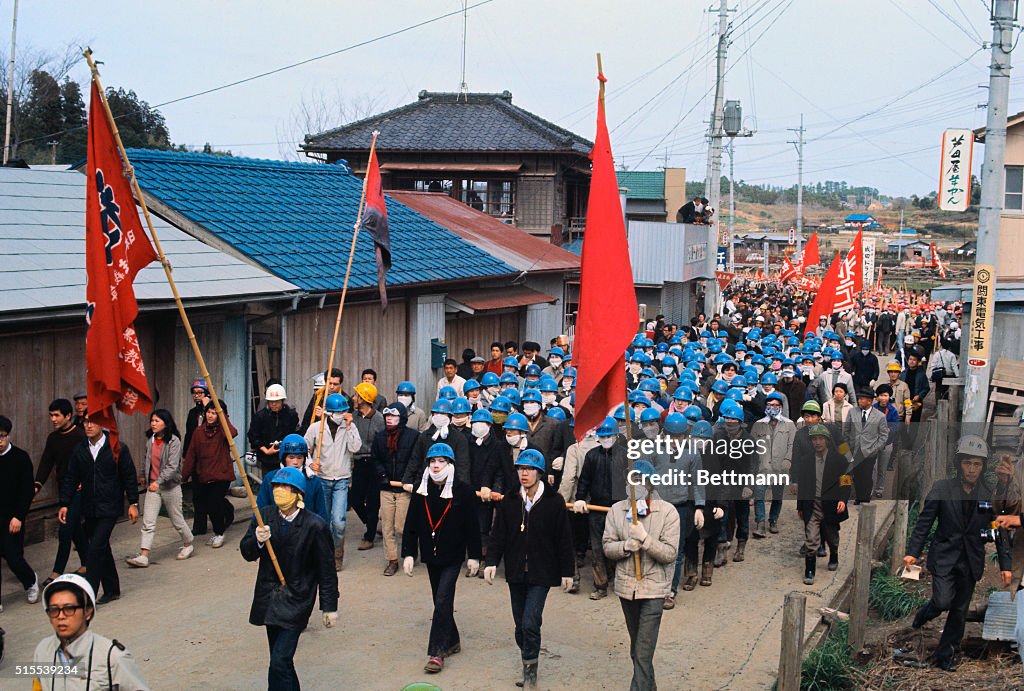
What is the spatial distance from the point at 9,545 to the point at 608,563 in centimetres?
585

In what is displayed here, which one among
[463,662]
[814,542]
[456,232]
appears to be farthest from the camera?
[456,232]

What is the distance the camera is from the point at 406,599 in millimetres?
10469

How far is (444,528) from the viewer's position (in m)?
8.62

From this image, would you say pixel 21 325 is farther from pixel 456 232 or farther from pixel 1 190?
pixel 456 232

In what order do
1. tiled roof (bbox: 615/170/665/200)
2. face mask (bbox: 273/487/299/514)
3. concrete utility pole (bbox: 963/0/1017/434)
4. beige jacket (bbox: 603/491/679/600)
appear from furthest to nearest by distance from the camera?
tiled roof (bbox: 615/170/665/200)
concrete utility pole (bbox: 963/0/1017/434)
beige jacket (bbox: 603/491/679/600)
face mask (bbox: 273/487/299/514)

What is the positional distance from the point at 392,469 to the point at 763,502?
507cm

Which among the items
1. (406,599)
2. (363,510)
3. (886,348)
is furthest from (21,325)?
(886,348)

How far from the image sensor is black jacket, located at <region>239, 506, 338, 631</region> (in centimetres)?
714

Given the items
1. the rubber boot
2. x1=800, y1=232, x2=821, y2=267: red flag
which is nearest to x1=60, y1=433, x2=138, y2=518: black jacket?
the rubber boot

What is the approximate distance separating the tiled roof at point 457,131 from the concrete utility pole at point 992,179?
664 inches

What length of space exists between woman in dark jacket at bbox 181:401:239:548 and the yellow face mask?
4696 mm

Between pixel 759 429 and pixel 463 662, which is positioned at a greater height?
pixel 759 429

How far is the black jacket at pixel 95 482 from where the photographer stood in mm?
9562

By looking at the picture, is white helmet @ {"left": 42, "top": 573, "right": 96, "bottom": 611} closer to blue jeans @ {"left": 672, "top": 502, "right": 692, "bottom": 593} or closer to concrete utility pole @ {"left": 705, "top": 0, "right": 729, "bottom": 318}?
blue jeans @ {"left": 672, "top": 502, "right": 692, "bottom": 593}
